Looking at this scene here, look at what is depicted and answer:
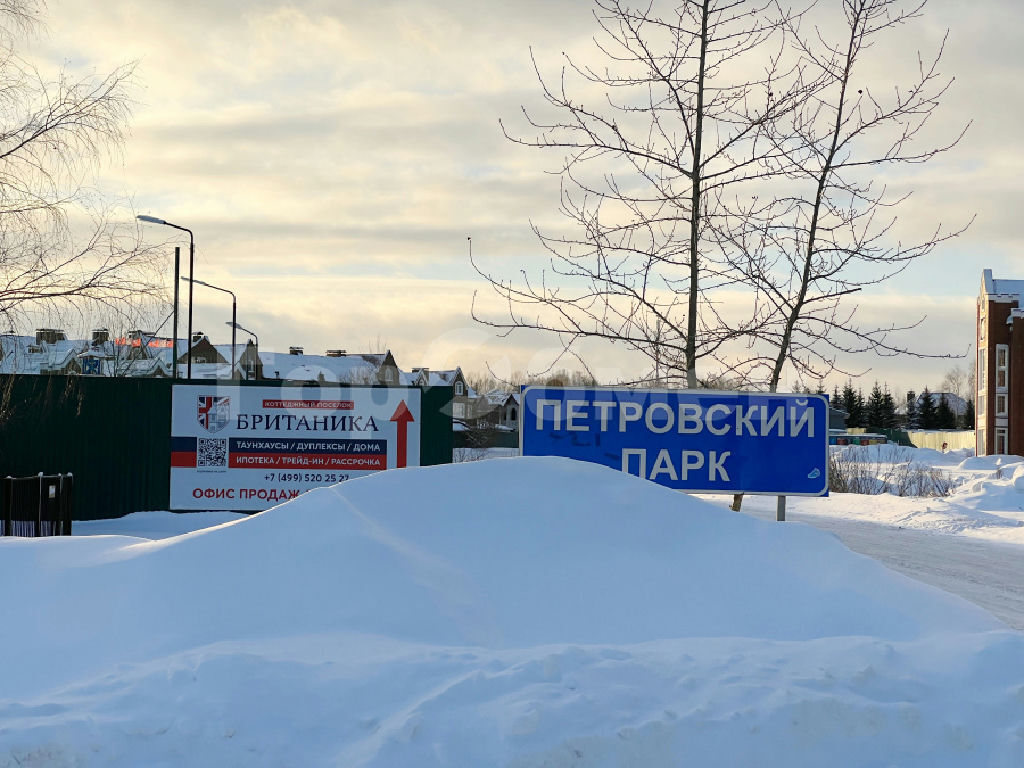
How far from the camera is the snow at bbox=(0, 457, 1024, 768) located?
14.1ft

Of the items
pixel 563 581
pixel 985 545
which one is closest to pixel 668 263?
pixel 985 545

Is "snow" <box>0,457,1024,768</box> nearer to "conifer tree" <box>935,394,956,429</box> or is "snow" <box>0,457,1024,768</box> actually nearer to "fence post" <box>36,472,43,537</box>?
"fence post" <box>36,472,43,537</box>

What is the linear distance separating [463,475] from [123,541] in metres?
2.55

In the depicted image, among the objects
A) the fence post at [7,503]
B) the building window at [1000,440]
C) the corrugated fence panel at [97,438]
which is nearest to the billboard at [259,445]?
the corrugated fence panel at [97,438]

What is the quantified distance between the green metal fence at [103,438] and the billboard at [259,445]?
0.25m

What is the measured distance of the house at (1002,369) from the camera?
166 ft

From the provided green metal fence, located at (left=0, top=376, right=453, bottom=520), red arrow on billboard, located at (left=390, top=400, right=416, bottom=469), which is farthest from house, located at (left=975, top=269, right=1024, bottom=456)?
red arrow on billboard, located at (left=390, top=400, right=416, bottom=469)

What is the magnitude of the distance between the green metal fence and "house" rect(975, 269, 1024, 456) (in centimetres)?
4276

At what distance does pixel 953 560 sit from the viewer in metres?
12.8

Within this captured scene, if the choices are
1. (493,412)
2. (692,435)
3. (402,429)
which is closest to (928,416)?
(493,412)

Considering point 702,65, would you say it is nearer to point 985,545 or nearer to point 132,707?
point 985,545

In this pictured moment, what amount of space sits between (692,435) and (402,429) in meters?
7.18

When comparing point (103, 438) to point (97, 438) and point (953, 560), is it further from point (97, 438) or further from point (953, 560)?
point (953, 560)

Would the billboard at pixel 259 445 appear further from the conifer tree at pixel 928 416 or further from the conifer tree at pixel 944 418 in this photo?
the conifer tree at pixel 928 416
